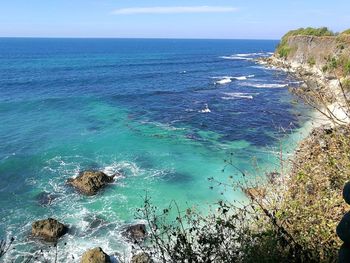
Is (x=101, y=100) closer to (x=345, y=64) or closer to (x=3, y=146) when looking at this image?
(x=3, y=146)

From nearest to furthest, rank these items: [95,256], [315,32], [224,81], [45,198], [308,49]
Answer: [95,256] → [45,198] → [224,81] → [308,49] → [315,32]

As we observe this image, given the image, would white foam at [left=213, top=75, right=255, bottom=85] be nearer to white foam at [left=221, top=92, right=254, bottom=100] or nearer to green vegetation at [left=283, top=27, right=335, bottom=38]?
white foam at [left=221, top=92, right=254, bottom=100]

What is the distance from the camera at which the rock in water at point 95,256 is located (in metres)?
20.3

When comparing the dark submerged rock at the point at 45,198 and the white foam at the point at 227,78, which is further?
the white foam at the point at 227,78

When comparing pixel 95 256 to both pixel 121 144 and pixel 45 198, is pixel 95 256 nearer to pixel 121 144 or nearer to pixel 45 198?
pixel 45 198

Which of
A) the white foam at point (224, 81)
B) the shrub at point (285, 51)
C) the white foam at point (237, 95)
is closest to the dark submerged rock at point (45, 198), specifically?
the white foam at point (237, 95)

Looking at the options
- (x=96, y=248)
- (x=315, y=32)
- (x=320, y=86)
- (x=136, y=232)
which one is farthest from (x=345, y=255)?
(x=315, y=32)

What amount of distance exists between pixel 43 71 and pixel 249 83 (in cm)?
5642

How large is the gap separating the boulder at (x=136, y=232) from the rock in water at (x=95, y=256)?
2950mm

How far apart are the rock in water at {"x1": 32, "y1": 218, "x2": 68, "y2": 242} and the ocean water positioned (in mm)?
552

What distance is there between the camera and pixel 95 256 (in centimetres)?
2045

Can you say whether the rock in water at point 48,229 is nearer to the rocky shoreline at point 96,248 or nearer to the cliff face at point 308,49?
the rocky shoreline at point 96,248

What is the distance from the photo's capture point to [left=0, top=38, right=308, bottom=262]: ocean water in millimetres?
26234

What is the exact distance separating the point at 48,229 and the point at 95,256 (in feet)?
16.5
